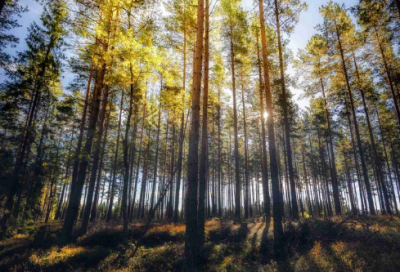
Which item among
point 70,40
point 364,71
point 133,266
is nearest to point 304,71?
point 364,71

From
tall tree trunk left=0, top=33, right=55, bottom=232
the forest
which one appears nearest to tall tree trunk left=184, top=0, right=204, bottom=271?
the forest

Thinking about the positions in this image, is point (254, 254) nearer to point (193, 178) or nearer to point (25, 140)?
point (193, 178)

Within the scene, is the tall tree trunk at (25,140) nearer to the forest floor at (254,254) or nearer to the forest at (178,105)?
the forest at (178,105)

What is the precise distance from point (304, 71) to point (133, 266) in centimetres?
1766

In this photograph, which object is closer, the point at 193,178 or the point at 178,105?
the point at 193,178

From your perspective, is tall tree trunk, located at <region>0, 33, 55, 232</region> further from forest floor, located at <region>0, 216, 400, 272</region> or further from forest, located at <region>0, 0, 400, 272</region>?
forest floor, located at <region>0, 216, 400, 272</region>

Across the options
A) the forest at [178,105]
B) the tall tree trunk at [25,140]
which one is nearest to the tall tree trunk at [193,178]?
the forest at [178,105]

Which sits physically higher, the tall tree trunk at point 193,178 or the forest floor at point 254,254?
the tall tree trunk at point 193,178

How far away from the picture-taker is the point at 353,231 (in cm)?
824

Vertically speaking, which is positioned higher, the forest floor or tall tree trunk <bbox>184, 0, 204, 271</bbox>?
tall tree trunk <bbox>184, 0, 204, 271</bbox>

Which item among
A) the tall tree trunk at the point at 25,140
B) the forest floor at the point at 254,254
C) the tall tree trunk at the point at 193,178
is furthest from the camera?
the tall tree trunk at the point at 25,140

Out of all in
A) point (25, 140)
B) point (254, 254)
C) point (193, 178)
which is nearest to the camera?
point (193, 178)

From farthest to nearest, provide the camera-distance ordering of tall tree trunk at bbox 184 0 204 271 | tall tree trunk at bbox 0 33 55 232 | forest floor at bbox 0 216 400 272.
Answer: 1. tall tree trunk at bbox 0 33 55 232
2. forest floor at bbox 0 216 400 272
3. tall tree trunk at bbox 184 0 204 271

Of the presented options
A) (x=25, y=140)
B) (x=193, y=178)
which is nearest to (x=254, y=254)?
(x=193, y=178)
